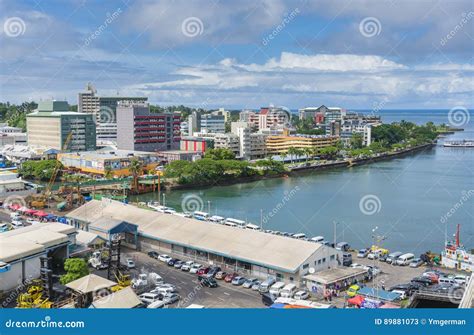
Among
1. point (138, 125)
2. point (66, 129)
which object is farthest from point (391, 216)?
point (66, 129)

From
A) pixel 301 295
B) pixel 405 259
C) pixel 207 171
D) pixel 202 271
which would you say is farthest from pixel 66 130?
pixel 301 295

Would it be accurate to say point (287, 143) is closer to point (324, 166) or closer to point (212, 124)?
point (324, 166)

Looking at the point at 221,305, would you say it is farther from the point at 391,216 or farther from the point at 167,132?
the point at 167,132

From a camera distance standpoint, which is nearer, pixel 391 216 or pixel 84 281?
pixel 84 281

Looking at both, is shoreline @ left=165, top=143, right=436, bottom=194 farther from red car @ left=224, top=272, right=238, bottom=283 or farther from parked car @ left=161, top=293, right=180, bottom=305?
parked car @ left=161, top=293, right=180, bottom=305

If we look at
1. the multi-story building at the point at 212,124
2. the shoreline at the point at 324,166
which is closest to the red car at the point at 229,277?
the shoreline at the point at 324,166
